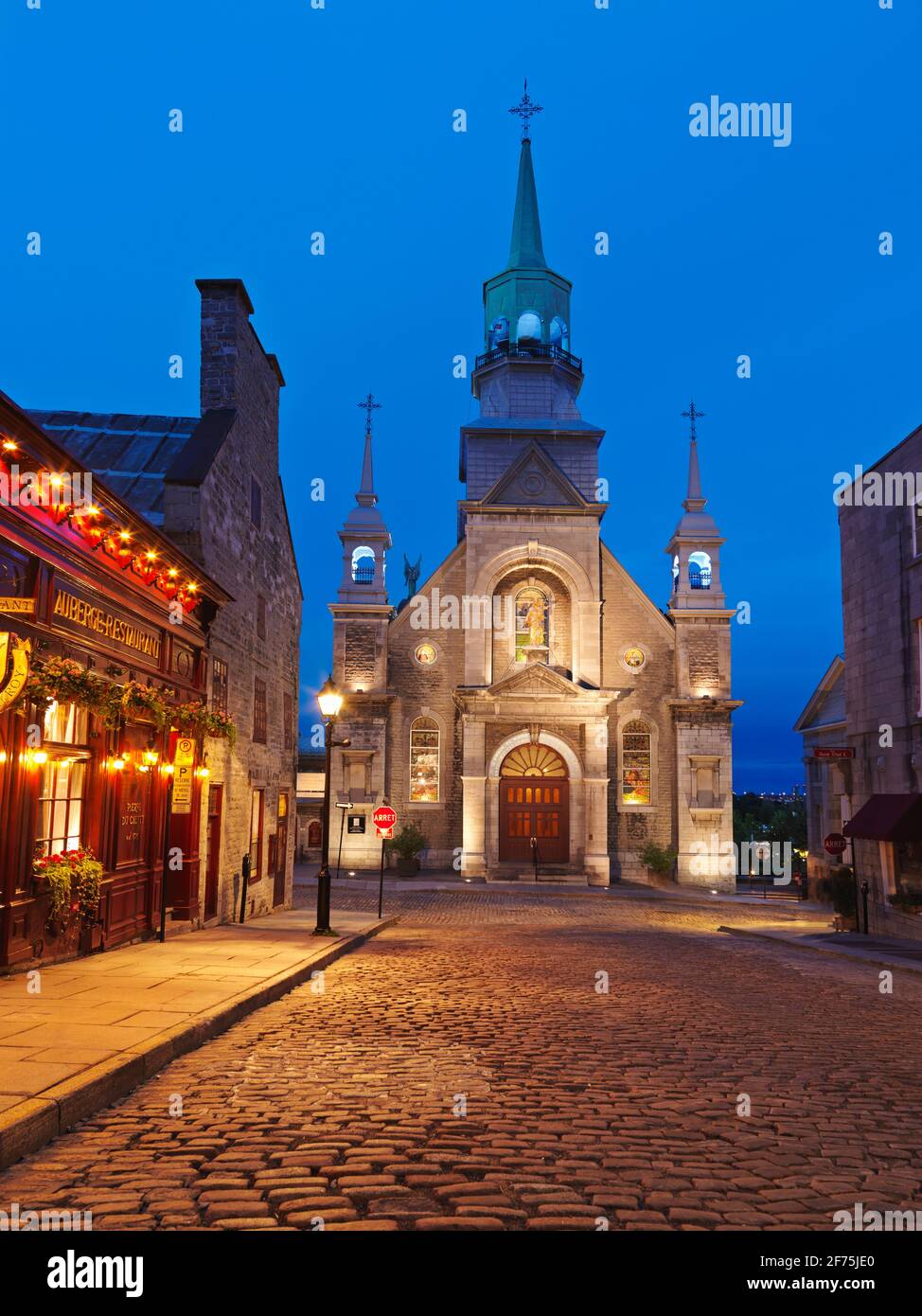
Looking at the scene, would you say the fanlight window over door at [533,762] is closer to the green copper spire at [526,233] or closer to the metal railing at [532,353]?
the metal railing at [532,353]

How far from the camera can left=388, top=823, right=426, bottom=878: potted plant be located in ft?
118

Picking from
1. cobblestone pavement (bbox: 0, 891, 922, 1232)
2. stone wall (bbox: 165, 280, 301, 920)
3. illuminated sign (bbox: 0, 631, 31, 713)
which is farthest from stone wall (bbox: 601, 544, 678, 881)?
illuminated sign (bbox: 0, 631, 31, 713)

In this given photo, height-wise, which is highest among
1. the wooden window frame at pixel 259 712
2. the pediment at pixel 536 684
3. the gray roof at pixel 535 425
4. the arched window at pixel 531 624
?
the gray roof at pixel 535 425

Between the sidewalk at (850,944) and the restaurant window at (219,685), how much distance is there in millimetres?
10976

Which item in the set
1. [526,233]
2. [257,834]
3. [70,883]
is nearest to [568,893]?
[257,834]

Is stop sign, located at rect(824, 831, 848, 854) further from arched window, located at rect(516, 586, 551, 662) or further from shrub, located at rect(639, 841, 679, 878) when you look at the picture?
arched window, located at rect(516, 586, 551, 662)

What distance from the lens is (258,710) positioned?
2102cm

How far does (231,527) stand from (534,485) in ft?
73.0

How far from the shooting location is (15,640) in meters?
8.95

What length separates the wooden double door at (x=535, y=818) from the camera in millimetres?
36156

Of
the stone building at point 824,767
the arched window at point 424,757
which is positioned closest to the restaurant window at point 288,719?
the arched window at point 424,757

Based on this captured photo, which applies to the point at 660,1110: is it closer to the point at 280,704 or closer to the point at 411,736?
the point at 280,704

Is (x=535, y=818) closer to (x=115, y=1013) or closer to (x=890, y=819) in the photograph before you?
(x=890, y=819)

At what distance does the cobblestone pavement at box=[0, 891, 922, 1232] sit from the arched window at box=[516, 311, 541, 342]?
123 ft
